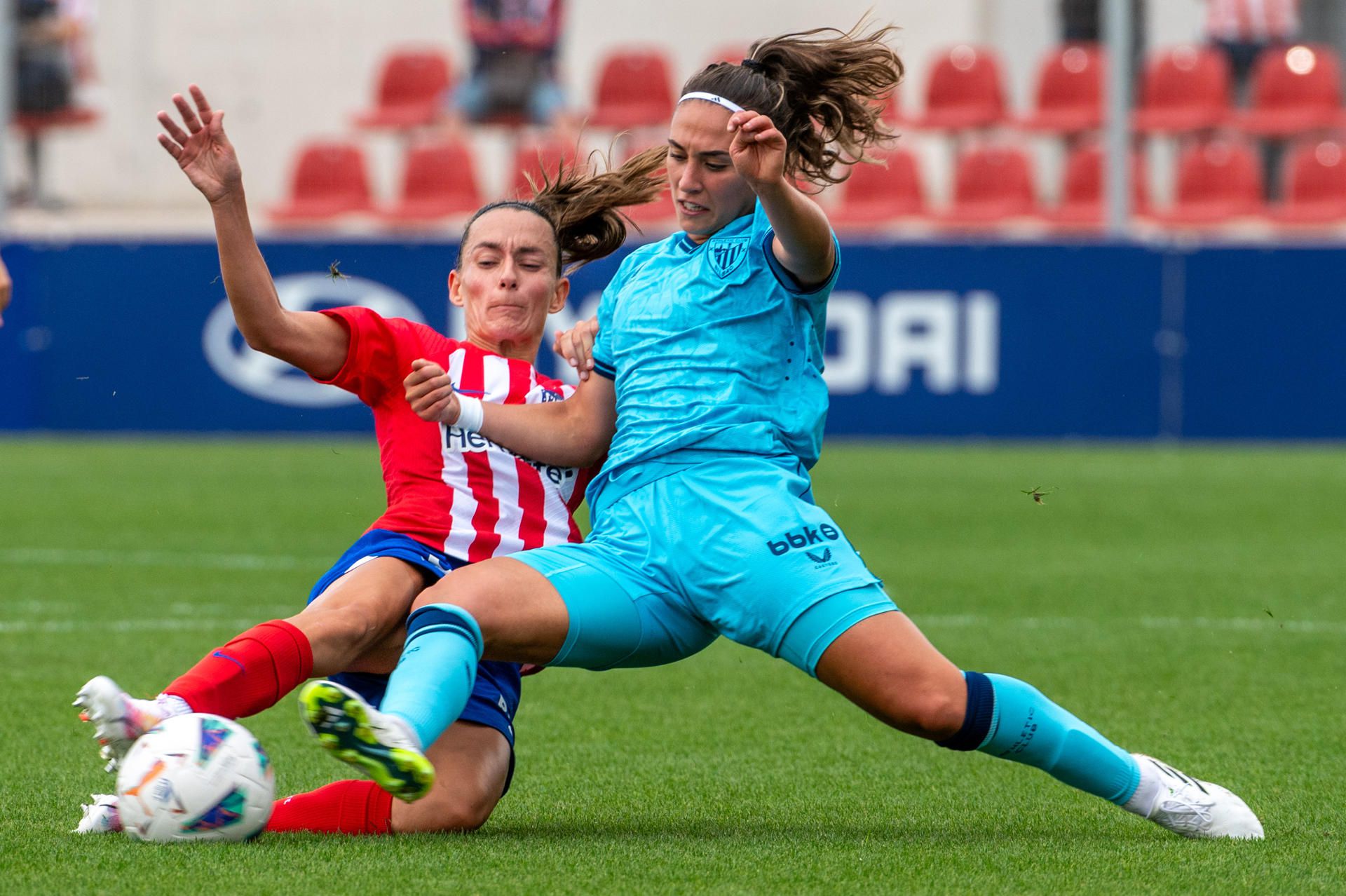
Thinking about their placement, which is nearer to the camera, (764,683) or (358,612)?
(358,612)

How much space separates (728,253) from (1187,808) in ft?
4.24

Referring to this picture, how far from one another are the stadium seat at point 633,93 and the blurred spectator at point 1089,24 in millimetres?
3748

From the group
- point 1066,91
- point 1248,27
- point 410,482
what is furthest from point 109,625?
point 1248,27

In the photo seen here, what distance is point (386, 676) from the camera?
3.76 metres

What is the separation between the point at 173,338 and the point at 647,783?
9077 millimetres

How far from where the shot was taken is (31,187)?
52.1 ft

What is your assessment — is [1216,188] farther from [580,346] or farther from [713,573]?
[713,573]

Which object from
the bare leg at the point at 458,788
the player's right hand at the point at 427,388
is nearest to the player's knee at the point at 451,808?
the bare leg at the point at 458,788

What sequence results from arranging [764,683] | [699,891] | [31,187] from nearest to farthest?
1. [699,891]
2. [764,683]
3. [31,187]

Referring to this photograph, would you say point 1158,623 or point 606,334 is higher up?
point 606,334

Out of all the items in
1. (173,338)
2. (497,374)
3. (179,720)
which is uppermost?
(497,374)

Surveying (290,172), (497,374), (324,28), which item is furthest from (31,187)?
(497,374)

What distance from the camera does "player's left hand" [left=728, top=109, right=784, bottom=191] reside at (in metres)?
3.24

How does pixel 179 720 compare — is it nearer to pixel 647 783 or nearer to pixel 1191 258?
pixel 647 783
